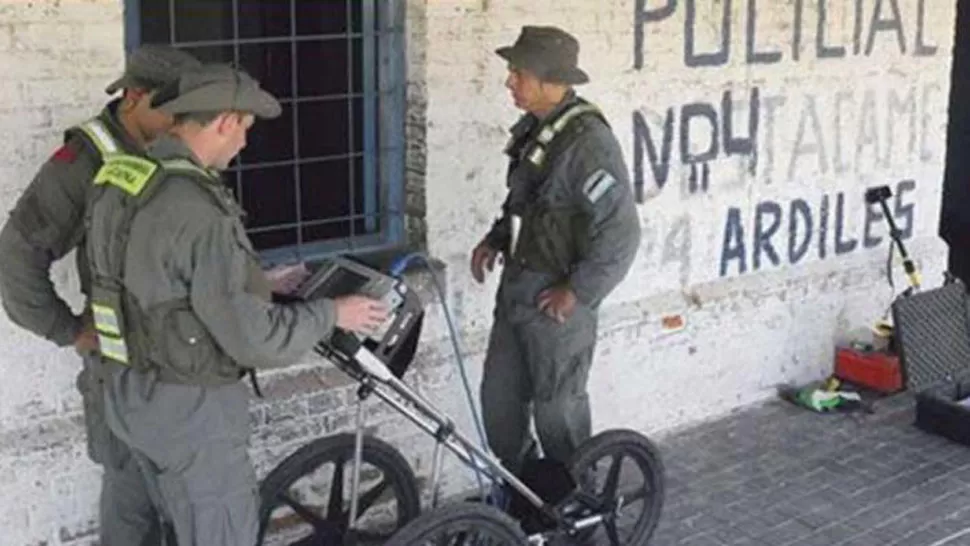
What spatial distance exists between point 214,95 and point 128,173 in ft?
1.02

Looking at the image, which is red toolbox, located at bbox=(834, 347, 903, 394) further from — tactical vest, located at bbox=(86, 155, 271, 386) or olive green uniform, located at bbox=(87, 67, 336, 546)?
tactical vest, located at bbox=(86, 155, 271, 386)

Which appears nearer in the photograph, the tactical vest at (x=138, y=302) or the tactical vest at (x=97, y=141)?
the tactical vest at (x=138, y=302)

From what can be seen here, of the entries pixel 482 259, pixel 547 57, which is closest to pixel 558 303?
pixel 482 259

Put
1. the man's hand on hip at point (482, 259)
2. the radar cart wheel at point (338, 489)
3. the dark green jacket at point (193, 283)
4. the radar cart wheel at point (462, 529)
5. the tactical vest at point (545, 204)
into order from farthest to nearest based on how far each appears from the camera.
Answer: the man's hand on hip at point (482, 259) < the tactical vest at point (545, 204) < the radar cart wheel at point (338, 489) < the radar cart wheel at point (462, 529) < the dark green jacket at point (193, 283)

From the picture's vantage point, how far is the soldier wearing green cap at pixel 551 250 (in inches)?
185

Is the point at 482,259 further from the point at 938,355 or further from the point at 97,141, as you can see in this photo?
the point at 938,355

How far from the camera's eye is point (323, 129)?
5672mm

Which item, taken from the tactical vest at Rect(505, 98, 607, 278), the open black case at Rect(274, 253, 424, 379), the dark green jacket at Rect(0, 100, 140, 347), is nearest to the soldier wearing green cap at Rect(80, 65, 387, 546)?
the open black case at Rect(274, 253, 424, 379)

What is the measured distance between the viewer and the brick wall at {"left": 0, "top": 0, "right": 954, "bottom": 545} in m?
4.65

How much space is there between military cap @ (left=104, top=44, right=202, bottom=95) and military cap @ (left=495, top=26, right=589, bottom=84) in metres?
1.22

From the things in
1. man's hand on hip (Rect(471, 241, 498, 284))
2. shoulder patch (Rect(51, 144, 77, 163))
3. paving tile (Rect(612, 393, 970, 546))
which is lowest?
paving tile (Rect(612, 393, 970, 546))

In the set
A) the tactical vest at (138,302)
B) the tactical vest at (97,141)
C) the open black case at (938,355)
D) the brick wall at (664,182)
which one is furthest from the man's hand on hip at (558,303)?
the open black case at (938,355)

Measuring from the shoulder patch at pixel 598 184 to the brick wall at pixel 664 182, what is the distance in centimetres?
98

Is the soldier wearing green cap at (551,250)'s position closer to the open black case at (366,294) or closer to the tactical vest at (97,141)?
the open black case at (366,294)
